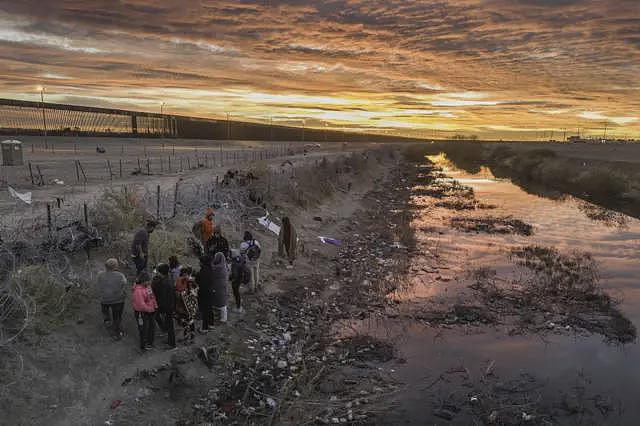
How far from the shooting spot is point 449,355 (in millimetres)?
10039

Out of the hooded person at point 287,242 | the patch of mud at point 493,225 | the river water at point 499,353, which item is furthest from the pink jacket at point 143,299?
the patch of mud at point 493,225

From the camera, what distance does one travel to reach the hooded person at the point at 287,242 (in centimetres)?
1408

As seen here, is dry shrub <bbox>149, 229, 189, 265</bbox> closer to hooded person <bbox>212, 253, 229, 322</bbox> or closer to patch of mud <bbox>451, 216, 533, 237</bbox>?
hooded person <bbox>212, 253, 229, 322</bbox>

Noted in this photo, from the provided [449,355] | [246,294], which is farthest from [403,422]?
[246,294]

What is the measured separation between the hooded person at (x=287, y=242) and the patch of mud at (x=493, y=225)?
39.5 ft

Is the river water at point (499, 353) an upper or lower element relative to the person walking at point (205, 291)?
lower

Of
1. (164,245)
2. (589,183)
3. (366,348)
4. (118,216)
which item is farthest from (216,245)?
(589,183)

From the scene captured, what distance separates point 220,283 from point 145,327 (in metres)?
1.71

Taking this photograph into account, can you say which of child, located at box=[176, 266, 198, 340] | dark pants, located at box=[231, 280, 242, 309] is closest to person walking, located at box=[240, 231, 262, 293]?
dark pants, located at box=[231, 280, 242, 309]

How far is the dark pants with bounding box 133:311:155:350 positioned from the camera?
8.45 m

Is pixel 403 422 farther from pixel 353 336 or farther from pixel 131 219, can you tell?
pixel 131 219

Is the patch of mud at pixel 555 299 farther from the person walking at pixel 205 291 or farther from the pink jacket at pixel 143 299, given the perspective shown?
the pink jacket at pixel 143 299

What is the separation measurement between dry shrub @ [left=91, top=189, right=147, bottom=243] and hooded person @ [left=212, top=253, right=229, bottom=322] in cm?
384

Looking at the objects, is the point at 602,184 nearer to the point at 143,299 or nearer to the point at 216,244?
the point at 216,244
